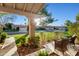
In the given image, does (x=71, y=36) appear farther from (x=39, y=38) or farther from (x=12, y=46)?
(x=12, y=46)

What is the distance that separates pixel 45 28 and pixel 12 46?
40 centimetres

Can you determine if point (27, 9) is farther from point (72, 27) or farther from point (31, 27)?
point (72, 27)

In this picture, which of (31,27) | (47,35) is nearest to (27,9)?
(31,27)

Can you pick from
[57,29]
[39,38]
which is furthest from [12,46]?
[57,29]

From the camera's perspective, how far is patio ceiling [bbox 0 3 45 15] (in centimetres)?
292

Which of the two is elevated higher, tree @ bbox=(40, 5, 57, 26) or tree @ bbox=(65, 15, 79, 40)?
tree @ bbox=(40, 5, 57, 26)

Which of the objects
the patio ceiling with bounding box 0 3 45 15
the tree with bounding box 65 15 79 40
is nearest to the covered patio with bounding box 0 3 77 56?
the patio ceiling with bounding box 0 3 45 15

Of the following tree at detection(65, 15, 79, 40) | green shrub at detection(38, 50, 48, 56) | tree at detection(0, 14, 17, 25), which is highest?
tree at detection(0, 14, 17, 25)

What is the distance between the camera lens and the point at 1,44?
9.62 feet

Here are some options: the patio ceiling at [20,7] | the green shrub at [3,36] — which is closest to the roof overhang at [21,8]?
the patio ceiling at [20,7]

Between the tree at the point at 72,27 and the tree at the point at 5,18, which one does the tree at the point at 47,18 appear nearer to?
the tree at the point at 72,27

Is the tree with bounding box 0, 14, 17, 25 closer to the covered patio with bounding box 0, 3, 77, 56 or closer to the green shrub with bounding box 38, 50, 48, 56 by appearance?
the covered patio with bounding box 0, 3, 77, 56

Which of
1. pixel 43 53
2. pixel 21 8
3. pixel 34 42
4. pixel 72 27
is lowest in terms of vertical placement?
pixel 43 53

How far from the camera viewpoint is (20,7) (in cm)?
293
